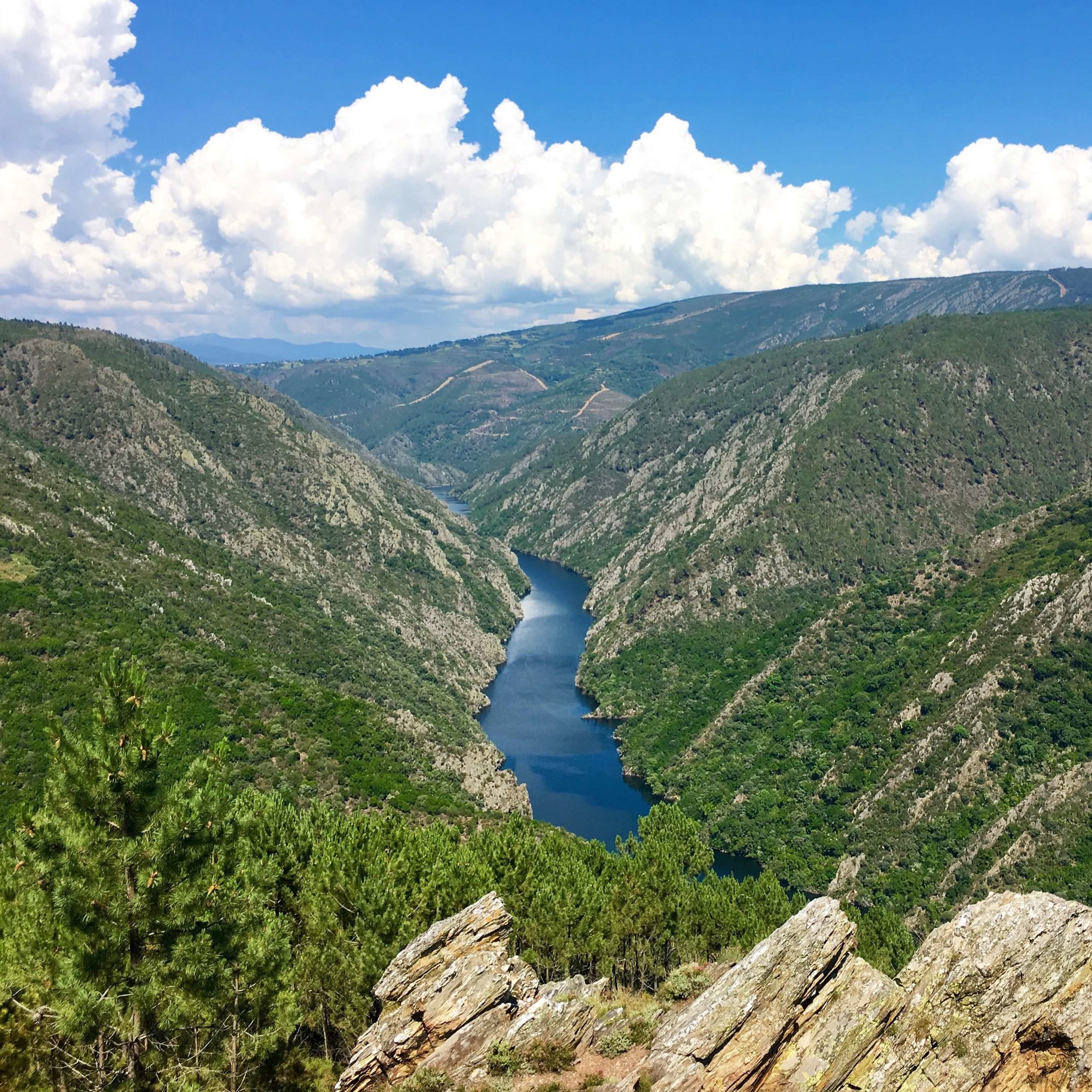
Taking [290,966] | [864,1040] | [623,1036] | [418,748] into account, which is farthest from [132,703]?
[418,748]

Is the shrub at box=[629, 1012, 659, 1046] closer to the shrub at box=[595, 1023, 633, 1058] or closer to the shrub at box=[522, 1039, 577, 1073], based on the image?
the shrub at box=[595, 1023, 633, 1058]

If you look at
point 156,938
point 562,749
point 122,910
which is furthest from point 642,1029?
point 562,749

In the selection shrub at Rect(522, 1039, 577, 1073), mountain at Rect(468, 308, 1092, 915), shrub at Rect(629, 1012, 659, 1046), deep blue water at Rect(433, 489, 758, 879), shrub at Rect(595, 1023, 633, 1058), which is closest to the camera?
shrub at Rect(522, 1039, 577, 1073)

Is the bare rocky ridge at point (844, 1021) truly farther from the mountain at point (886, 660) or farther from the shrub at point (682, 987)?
the mountain at point (886, 660)

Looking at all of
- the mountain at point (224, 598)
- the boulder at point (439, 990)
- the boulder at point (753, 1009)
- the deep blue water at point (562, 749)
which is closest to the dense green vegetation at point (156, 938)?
the boulder at point (439, 990)

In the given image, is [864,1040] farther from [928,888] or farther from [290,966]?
[928,888]

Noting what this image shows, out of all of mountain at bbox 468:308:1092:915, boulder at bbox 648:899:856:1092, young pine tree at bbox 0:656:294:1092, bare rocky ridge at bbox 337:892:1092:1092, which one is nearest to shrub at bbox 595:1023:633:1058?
bare rocky ridge at bbox 337:892:1092:1092
